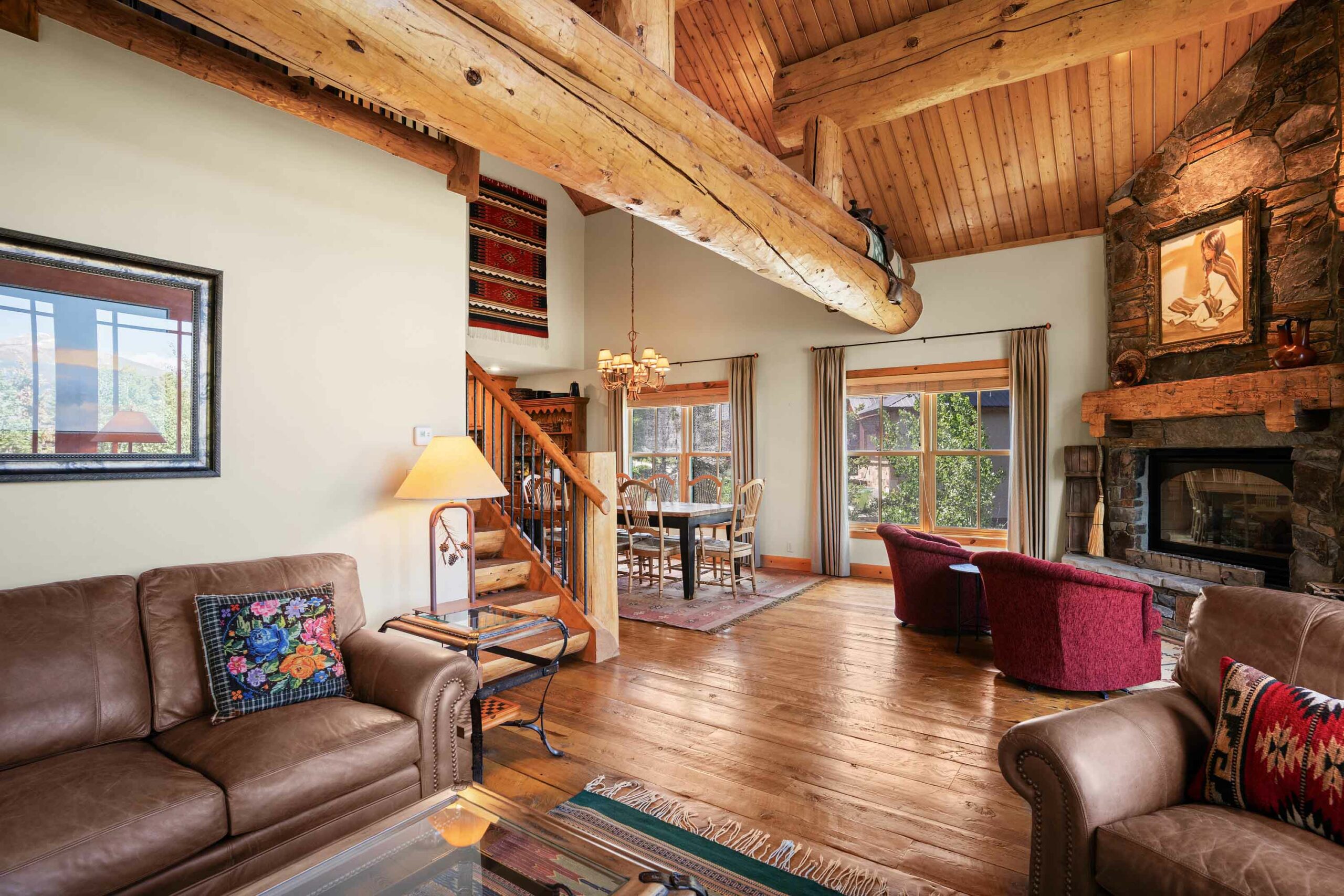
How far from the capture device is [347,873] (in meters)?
1.53

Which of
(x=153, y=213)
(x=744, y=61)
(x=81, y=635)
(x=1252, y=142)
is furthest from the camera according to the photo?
(x=744, y=61)

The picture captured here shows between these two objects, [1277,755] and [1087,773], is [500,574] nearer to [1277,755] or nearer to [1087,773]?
[1087,773]

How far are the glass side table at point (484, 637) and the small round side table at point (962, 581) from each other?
8.74ft

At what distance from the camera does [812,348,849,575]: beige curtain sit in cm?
681

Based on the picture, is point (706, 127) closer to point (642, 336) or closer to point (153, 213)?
point (153, 213)

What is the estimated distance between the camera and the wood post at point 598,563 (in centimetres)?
404

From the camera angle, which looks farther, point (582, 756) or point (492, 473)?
point (492, 473)

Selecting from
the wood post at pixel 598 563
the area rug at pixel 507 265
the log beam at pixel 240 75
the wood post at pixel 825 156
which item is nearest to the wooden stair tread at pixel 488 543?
the wood post at pixel 598 563

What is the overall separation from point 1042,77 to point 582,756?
223 inches

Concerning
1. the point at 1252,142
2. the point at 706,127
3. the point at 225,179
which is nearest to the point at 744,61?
the point at 706,127

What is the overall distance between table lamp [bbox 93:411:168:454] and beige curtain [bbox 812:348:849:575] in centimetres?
556

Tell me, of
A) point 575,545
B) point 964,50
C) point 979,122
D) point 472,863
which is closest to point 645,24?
point 964,50

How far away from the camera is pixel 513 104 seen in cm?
223

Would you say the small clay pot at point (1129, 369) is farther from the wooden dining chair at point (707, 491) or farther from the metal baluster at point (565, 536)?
the metal baluster at point (565, 536)
